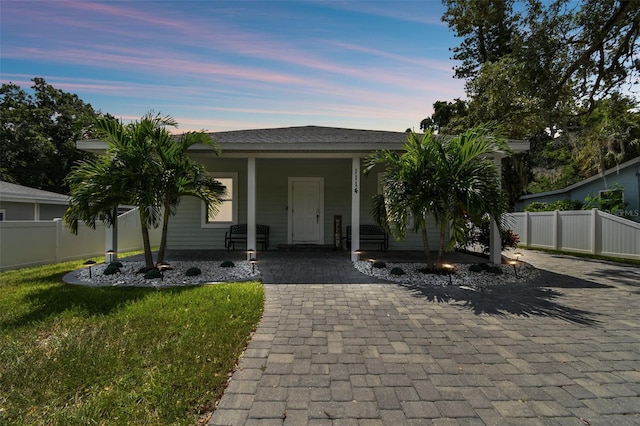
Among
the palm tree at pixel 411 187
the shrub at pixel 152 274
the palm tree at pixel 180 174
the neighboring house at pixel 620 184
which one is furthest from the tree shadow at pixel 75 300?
the neighboring house at pixel 620 184

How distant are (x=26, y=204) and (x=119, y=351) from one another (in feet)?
44.5

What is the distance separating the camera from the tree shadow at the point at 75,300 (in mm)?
3959

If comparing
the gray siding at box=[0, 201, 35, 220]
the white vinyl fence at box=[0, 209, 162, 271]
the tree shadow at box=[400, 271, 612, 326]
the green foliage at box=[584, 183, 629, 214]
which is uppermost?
the green foliage at box=[584, 183, 629, 214]

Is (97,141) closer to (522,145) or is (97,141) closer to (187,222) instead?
(187,222)

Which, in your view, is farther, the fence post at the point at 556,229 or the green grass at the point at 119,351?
the fence post at the point at 556,229

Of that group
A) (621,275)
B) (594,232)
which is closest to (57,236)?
(621,275)

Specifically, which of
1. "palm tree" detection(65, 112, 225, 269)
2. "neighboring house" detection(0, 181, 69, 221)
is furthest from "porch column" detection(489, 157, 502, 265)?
"neighboring house" detection(0, 181, 69, 221)

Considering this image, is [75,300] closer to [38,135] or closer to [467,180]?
[467,180]

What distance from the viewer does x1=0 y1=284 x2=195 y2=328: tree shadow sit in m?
3.96

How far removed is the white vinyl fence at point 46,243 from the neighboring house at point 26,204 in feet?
11.3

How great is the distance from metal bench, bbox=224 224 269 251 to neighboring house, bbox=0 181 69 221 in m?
6.85

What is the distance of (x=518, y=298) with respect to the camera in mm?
4867

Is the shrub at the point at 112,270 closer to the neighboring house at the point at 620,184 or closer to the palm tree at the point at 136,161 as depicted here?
the palm tree at the point at 136,161

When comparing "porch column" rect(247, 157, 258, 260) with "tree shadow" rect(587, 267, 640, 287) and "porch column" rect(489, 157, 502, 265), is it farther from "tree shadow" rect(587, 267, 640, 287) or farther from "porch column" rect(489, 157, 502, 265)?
"tree shadow" rect(587, 267, 640, 287)
